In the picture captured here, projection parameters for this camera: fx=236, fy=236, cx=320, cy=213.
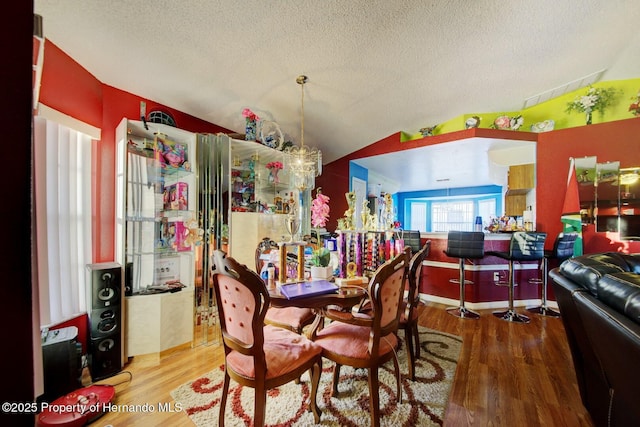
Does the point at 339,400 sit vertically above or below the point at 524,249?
below

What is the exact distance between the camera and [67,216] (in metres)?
1.87

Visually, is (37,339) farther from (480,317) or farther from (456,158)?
(456,158)

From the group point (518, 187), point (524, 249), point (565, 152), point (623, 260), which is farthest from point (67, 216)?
point (565, 152)

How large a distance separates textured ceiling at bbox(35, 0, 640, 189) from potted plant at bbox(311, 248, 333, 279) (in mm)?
1815

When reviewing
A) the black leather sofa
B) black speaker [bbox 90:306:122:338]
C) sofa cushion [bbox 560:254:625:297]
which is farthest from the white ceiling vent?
black speaker [bbox 90:306:122:338]

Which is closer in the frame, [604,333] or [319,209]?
[604,333]

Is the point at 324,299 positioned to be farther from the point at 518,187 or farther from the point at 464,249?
the point at 518,187

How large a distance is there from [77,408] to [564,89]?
6.01 metres

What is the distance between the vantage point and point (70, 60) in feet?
6.24

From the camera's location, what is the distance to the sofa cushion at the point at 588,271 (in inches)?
47.5

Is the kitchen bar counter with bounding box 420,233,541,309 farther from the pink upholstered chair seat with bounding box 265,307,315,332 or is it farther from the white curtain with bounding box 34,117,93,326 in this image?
the white curtain with bounding box 34,117,93,326
